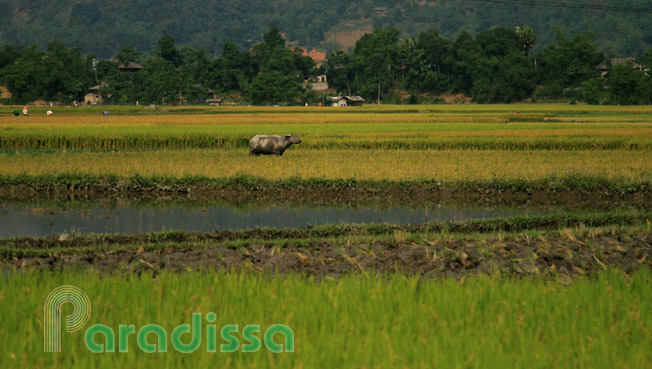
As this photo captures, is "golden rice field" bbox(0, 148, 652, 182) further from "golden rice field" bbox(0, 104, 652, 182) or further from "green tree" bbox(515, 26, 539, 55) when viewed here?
"green tree" bbox(515, 26, 539, 55)

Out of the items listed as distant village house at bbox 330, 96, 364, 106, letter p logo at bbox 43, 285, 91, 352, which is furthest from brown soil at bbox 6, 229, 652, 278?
distant village house at bbox 330, 96, 364, 106

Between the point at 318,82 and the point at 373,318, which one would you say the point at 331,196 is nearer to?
the point at 373,318

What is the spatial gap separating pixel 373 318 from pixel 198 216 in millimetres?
8253

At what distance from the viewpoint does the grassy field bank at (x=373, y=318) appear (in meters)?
4.14

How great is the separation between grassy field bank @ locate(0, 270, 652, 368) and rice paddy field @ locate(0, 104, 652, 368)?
0.02m

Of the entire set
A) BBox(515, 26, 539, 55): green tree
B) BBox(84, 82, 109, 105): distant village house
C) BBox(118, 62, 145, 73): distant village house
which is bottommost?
BBox(84, 82, 109, 105): distant village house

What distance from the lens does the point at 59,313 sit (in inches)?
191

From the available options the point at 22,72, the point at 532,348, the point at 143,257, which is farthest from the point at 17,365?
the point at 22,72

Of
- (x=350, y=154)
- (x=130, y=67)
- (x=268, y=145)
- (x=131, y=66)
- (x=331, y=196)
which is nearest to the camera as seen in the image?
(x=331, y=196)

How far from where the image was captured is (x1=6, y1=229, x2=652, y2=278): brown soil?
287 inches

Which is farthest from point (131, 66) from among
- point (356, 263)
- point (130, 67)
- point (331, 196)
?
point (356, 263)

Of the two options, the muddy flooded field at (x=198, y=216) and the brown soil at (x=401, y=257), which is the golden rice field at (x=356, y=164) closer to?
the muddy flooded field at (x=198, y=216)

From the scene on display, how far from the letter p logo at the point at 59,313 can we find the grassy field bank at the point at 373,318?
0.17ft

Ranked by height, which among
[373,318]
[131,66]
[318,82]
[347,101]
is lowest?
[347,101]
